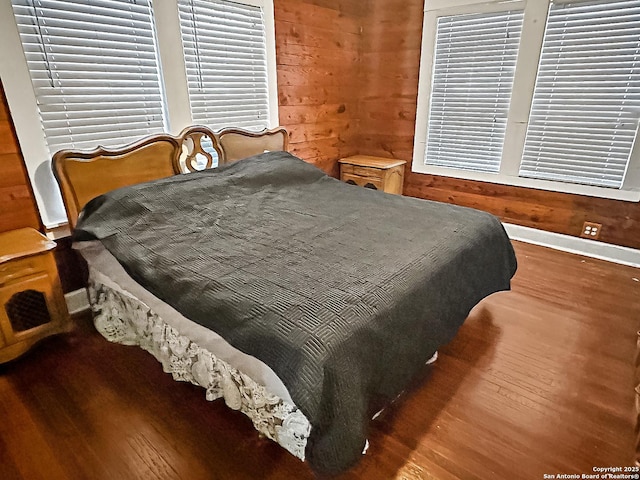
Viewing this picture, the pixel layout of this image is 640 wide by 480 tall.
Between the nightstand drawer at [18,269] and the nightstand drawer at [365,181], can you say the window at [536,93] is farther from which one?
the nightstand drawer at [18,269]

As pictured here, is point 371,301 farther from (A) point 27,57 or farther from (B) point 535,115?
(B) point 535,115

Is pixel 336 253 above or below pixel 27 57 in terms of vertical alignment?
below

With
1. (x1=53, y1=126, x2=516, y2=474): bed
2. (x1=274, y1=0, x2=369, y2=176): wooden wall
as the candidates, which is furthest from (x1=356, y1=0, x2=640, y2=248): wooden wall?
(x1=53, y1=126, x2=516, y2=474): bed

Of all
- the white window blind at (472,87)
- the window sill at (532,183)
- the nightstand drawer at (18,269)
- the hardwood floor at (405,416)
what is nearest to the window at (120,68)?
the nightstand drawer at (18,269)

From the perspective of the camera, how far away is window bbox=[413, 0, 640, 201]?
267 cm

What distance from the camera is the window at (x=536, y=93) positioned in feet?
8.76

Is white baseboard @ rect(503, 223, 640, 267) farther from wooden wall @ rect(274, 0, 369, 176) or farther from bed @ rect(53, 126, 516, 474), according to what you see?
wooden wall @ rect(274, 0, 369, 176)

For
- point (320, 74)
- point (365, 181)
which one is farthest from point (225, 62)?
point (365, 181)

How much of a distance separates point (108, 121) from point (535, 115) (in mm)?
3152

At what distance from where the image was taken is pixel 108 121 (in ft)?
7.29

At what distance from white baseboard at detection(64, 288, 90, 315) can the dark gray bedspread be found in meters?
0.60

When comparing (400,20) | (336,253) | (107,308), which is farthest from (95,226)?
(400,20)

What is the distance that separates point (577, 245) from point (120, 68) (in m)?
3.60

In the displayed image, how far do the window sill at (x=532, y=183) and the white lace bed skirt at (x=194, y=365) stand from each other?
2.93 metres
